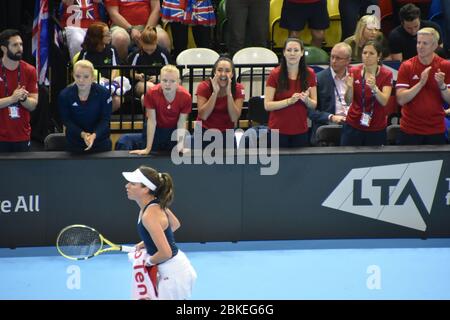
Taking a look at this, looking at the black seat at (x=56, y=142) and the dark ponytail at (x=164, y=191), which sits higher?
the dark ponytail at (x=164, y=191)

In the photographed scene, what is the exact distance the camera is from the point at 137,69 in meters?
12.6

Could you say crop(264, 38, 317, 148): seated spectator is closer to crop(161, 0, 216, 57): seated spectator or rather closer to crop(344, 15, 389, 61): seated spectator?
crop(344, 15, 389, 61): seated spectator

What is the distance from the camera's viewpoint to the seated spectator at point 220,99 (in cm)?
1107

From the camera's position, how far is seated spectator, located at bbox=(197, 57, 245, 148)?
1107 cm

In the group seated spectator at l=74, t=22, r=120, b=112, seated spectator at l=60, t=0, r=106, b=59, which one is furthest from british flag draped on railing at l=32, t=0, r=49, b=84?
seated spectator at l=74, t=22, r=120, b=112

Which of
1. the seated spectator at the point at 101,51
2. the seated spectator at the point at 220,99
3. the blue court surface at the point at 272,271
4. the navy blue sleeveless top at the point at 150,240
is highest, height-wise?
the seated spectator at the point at 101,51

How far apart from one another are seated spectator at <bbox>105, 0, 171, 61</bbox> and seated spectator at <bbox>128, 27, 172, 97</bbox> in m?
0.35

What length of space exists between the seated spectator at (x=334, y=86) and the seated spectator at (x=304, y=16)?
1.87 meters

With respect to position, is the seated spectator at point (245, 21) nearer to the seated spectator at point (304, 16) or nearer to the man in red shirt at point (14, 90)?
the seated spectator at point (304, 16)

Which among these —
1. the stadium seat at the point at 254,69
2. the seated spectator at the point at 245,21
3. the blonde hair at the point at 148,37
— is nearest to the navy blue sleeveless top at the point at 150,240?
the stadium seat at the point at 254,69

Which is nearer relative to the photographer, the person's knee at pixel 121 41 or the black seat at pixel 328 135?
the black seat at pixel 328 135

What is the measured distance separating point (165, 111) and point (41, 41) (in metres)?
2.91

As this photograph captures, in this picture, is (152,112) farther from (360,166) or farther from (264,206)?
(360,166)
